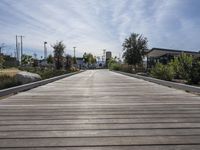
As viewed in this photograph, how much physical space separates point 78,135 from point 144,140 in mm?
1407

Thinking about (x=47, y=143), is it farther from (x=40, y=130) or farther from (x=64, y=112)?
(x=64, y=112)

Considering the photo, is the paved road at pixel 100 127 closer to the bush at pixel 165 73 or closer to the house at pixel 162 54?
the bush at pixel 165 73

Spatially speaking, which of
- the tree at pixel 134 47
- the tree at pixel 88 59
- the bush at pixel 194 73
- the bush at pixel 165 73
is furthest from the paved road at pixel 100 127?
the tree at pixel 88 59

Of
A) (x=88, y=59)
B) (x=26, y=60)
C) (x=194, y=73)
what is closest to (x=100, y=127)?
(x=194, y=73)

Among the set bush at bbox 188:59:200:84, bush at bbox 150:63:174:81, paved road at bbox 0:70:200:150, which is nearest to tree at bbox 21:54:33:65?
bush at bbox 150:63:174:81

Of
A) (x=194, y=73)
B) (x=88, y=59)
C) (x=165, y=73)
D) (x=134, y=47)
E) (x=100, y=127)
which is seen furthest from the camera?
(x=88, y=59)

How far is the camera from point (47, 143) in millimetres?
6770

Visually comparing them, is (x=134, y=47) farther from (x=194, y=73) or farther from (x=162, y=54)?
(x=194, y=73)

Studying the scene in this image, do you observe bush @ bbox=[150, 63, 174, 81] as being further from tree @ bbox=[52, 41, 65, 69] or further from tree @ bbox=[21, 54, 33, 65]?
tree @ bbox=[21, 54, 33, 65]

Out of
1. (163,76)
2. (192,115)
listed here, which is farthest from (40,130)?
(163,76)

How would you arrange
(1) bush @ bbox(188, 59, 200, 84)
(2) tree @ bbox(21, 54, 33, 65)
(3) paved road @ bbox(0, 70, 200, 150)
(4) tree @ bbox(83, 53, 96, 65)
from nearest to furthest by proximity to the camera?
(3) paved road @ bbox(0, 70, 200, 150) → (1) bush @ bbox(188, 59, 200, 84) → (2) tree @ bbox(21, 54, 33, 65) → (4) tree @ bbox(83, 53, 96, 65)

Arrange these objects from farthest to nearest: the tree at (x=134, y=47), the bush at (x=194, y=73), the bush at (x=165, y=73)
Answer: the tree at (x=134, y=47) < the bush at (x=165, y=73) < the bush at (x=194, y=73)

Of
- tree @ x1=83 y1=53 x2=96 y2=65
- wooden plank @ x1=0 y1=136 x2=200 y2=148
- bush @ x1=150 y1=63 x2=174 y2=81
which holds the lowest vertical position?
wooden plank @ x1=0 y1=136 x2=200 y2=148

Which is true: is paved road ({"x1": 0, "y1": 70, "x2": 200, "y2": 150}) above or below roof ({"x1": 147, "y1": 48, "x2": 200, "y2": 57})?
below
